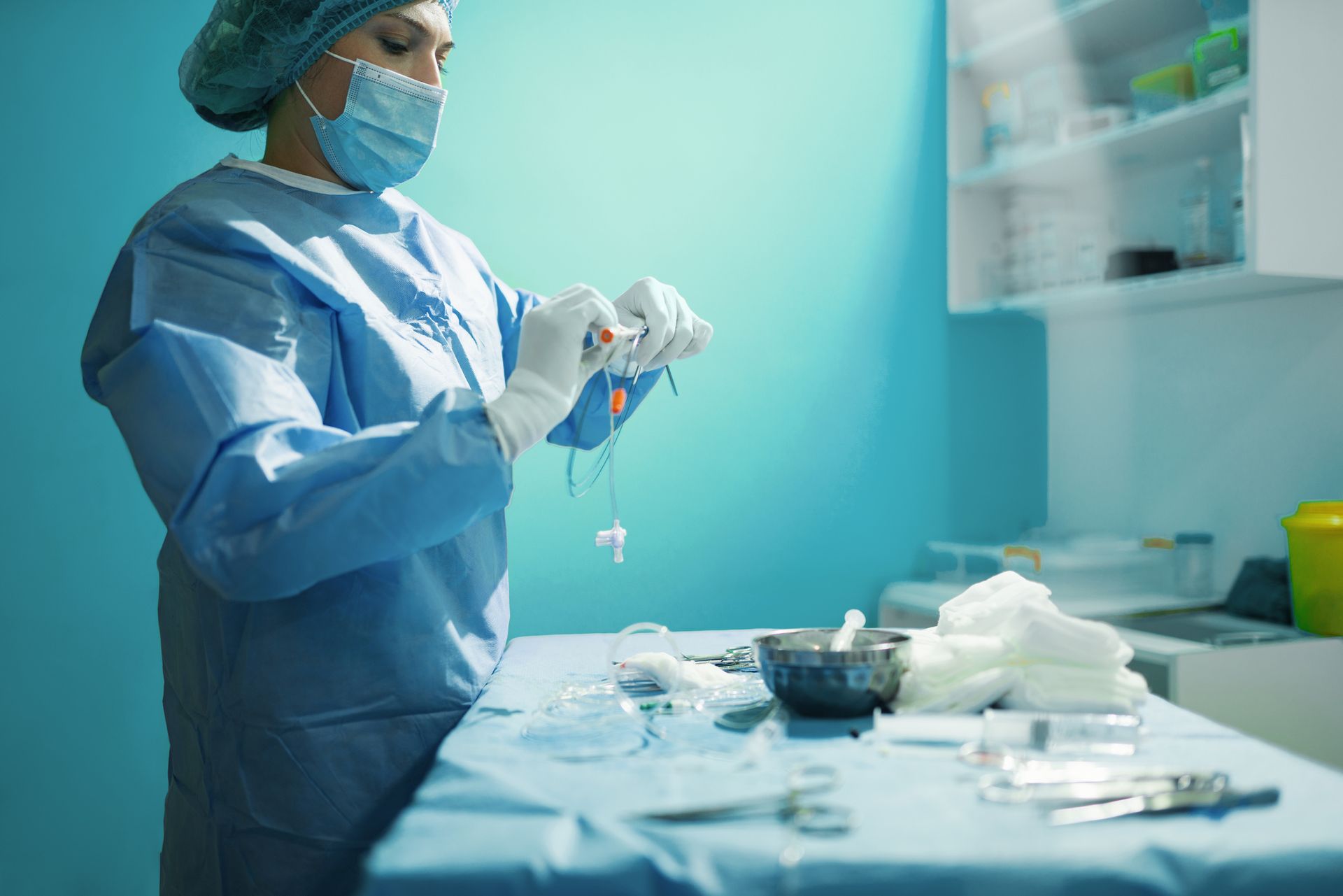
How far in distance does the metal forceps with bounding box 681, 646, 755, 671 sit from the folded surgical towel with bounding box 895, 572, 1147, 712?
27 centimetres

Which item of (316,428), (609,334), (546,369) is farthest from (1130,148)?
(316,428)

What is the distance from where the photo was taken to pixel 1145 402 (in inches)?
105

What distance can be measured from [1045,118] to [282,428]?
2200 millimetres

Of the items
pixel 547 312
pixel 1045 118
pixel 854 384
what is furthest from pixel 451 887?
pixel 1045 118

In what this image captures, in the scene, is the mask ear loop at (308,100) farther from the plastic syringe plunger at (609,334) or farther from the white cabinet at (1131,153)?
the white cabinet at (1131,153)

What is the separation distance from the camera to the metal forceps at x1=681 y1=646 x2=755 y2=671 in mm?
1289

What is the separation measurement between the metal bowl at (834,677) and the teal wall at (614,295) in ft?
5.02

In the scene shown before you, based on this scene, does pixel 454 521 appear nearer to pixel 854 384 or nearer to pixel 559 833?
pixel 559 833

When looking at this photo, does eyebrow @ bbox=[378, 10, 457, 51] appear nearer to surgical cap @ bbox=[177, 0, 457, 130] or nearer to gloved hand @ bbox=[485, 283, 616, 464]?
surgical cap @ bbox=[177, 0, 457, 130]

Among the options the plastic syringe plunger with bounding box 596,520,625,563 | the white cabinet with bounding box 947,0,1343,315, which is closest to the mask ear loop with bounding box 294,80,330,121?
the plastic syringe plunger with bounding box 596,520,625,563

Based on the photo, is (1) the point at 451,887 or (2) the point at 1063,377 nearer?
(1) the point at 451,887

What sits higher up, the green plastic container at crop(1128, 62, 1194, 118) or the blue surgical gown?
the green plastic container at crop(1128, 62, 1194, 118)

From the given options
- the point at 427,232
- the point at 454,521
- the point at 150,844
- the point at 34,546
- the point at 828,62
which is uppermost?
the point at 828,62

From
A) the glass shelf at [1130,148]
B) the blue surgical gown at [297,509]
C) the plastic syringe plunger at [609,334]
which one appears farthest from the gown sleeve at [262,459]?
the glass shelf at [1130,148]
